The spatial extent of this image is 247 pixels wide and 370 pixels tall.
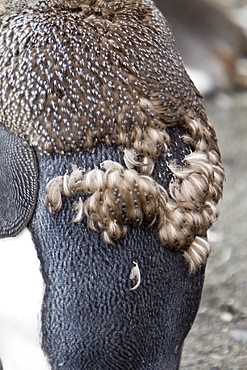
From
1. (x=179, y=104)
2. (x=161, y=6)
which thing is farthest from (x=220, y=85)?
(x=179, y=104)

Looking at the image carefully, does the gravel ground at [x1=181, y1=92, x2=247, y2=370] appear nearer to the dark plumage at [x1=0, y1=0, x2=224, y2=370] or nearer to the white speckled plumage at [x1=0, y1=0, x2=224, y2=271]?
the dark plumage at [x1=0, y1=0, x2=224, y2=370]

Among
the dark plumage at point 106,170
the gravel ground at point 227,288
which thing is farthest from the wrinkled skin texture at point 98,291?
the gravel ground at point 227,288

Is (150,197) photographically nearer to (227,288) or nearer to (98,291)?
(98,291)

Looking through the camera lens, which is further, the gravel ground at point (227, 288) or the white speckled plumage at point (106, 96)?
the gravel ground at point (227, 288)

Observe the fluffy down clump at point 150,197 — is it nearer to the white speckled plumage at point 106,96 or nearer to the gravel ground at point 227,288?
the white speckled plumage at point 106,96

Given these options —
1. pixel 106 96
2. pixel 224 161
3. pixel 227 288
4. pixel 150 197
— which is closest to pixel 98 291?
pixel 150 197

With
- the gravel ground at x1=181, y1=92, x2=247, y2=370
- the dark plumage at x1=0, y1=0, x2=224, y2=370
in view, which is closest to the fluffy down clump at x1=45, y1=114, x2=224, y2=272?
the dark plumage at x1=0, y1=0, x2=224, y2=370
